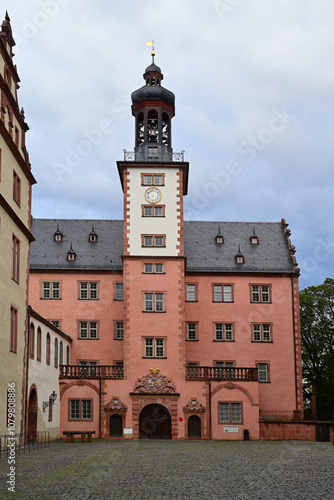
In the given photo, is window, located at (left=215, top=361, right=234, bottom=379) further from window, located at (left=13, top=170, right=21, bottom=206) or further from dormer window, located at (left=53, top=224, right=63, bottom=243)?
window, located at (left=13, top=170, right=21, bottom=206)

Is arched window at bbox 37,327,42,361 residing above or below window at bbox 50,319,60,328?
below

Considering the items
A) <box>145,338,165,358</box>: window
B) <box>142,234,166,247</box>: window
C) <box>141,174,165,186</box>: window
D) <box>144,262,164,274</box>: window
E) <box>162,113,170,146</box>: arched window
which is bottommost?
<box>145,338,165,358</box>: window

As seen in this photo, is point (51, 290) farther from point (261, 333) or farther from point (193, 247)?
point (261, 333)

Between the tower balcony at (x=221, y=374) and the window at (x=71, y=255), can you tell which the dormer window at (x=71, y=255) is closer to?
the window at (x=71, y=255)

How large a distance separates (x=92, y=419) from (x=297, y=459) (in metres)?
20.6

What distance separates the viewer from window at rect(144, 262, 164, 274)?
44.6 meters

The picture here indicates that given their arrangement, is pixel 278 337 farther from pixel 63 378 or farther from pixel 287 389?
pixel 63 378

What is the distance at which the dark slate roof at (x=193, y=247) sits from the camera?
48719 mm

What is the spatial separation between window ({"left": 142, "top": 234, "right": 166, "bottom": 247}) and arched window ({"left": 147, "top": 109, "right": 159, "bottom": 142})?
23.3ft

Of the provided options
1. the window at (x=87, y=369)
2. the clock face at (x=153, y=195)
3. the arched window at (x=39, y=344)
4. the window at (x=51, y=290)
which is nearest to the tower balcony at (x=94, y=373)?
the window at (x=87, y=369)

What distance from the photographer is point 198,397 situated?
4188cm

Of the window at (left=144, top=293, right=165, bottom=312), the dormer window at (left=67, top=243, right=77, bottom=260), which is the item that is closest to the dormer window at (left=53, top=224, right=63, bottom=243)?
the dormer window at (left=67, top=243, right=77, bottom=260)

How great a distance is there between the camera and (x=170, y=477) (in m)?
16.5

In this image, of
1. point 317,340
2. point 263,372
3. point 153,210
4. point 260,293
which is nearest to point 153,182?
point 153,210
